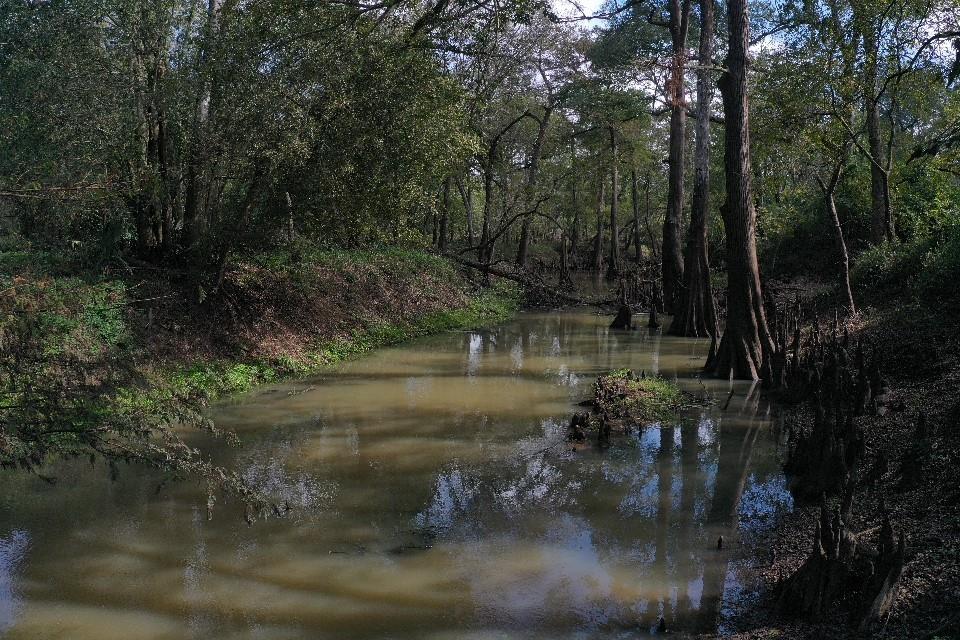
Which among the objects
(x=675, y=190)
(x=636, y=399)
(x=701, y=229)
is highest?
(x=675, y=190)

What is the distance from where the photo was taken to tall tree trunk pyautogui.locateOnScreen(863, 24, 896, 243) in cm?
1312

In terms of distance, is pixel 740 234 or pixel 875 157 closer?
pixel 740 234

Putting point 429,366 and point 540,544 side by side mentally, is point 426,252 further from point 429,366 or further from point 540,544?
point 540,544

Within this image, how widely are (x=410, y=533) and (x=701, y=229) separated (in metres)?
12.3

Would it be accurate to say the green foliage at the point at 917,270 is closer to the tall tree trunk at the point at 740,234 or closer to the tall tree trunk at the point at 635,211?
the tall tree trunk at the point at 740,234

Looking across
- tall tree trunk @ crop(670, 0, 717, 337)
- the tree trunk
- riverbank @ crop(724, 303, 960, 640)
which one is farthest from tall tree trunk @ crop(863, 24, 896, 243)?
the tree trunk

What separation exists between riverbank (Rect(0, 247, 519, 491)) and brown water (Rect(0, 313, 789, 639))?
72 centimetres

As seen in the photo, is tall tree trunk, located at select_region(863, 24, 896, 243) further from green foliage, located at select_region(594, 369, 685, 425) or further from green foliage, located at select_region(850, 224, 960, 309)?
green foliage, located at select_region(594, 369, 685, 425)

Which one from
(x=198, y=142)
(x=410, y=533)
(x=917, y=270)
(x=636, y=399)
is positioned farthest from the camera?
(x=917, y=270)

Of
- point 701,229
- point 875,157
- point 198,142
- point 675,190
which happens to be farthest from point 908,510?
point 675,190

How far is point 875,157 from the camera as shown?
17516 millimetres

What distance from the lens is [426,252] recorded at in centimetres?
2338

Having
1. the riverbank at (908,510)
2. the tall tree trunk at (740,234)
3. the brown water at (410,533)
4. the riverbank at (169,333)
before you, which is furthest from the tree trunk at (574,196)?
the brown water at (410,533)

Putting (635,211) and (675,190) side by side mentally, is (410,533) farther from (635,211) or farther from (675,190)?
(635,211)
